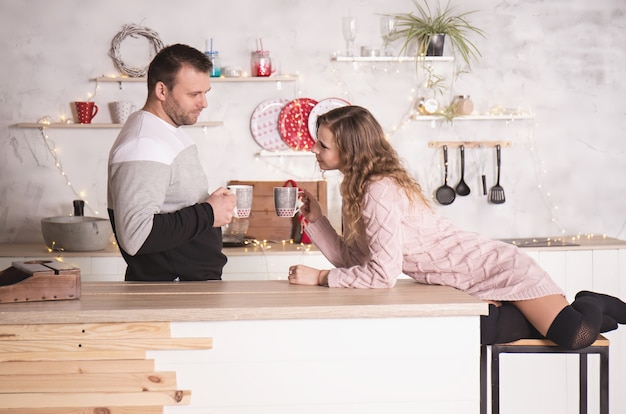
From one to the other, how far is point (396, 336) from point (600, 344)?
65cm

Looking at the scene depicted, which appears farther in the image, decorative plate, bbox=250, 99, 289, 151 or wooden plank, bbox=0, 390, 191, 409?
decorative plate, bbox=250, 99, 289, 151

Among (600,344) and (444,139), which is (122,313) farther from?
(444,139)

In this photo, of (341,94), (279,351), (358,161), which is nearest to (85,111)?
(341,94)

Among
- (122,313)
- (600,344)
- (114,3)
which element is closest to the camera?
(122,313)

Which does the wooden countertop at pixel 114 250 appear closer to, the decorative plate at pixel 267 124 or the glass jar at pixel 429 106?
the decorative plate at pixel 267 124

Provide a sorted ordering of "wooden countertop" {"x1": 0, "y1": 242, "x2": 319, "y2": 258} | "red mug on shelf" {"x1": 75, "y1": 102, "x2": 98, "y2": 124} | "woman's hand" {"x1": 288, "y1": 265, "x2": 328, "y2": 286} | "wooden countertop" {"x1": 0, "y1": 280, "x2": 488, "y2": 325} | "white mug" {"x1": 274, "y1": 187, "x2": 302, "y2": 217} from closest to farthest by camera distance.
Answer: "wooden countertop" {"x1": 0, "y1": 280, "x2": 488, "y2": 325}, "woman's hand" {"x1": 288, "y1": 265, "x2": 328, "y2": 286}, "white mug" {"x1": 274, "y1": 187, "x2": 302, "y2": 217}, "wooden countertop" {"x1": 0, "y1": 242, "x2": 319, "y2": 258}, "red mug on shelf" {"x1": 75, "y1": 102, "x2": 98, "y2": 124}

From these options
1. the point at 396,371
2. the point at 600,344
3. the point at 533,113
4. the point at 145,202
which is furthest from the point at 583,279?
the point at 145,202

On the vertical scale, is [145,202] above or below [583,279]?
above

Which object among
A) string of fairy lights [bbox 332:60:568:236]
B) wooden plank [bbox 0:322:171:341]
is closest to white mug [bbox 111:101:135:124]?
string of fairy lights [bbox 332:60:568:236]

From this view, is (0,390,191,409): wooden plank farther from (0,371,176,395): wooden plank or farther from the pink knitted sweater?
the pink knitted sweater

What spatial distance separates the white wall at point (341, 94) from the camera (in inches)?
169

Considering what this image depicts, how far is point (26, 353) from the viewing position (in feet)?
6.59

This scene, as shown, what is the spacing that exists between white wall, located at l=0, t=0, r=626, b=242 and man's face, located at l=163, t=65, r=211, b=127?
1733mm

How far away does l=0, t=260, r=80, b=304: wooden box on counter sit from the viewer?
211 cm
